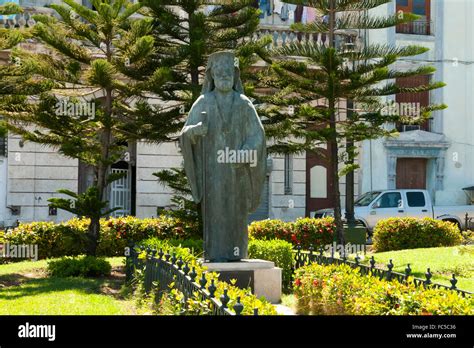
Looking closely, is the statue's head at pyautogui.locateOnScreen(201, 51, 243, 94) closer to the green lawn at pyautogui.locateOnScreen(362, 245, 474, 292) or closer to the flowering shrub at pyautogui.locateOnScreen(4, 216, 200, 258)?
the green lawn at pyautogui.locateOnScreen(362, 245, 474, 292)

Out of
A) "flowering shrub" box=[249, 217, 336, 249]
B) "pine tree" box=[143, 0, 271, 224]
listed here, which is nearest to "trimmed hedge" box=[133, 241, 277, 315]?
"pine tree" box=[143, 0, 271, 224]

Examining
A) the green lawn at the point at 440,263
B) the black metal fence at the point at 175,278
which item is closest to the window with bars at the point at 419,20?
the green lawn at the point at 440,263

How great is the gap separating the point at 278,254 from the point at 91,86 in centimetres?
600

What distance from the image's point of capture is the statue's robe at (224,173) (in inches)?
369

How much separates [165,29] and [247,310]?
11.3m

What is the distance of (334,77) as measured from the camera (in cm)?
1631

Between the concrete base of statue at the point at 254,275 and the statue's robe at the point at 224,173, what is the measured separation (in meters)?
0.24

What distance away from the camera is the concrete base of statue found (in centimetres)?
910

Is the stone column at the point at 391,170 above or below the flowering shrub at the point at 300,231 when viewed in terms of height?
above

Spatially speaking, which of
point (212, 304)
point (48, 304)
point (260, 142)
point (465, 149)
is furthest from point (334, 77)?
point (465, 149)

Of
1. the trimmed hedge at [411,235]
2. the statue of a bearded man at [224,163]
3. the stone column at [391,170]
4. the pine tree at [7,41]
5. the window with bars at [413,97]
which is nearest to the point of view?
the statue of a bearded man at [224,163]

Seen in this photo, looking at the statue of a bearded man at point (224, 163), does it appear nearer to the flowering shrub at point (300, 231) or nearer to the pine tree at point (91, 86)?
the pine tree at point (91, 86)

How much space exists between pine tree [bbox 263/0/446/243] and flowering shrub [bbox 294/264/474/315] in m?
7.09

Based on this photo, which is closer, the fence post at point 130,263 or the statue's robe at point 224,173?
the statue's robe at point 224,173
